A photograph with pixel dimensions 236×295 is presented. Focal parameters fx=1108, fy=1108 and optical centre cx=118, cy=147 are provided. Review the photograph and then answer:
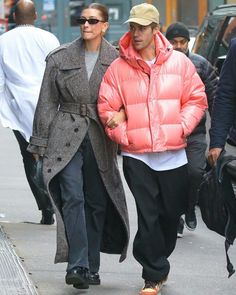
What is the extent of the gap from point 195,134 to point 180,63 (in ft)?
6.26

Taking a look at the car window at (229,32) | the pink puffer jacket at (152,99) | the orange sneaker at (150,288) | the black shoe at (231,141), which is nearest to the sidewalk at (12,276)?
the orange sneaker at (150,288)

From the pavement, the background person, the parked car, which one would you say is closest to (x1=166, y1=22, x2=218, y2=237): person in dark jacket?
the pavement

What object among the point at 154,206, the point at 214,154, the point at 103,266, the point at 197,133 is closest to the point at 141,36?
the point at 214,154

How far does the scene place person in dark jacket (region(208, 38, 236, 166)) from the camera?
21.0ft

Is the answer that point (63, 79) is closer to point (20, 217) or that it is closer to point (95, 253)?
point (95, 253)

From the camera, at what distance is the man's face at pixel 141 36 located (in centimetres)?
683

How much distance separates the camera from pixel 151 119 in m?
6.71

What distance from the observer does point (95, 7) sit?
7156 mm

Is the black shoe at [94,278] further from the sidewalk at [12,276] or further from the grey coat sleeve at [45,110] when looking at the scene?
the grey coat sleeve at [45,110]

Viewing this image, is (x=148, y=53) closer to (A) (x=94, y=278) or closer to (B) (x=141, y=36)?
(B) (x=141, y=36)

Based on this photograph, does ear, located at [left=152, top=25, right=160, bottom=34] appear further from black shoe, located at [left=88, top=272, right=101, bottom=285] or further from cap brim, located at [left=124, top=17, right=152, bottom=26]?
black shoe, located at [left=88, top=272, right=101, bottom=285]

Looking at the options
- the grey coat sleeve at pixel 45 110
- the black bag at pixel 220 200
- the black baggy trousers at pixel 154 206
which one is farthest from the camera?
the grey coat sleeve at pixel 45 110

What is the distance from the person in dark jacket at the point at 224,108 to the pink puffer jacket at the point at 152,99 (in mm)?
356

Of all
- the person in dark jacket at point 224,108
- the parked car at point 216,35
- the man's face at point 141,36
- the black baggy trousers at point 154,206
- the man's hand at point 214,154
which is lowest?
the parked car at point 216,35
